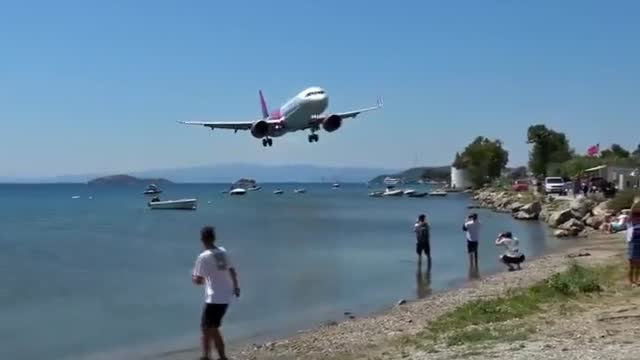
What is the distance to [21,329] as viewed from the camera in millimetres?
22344

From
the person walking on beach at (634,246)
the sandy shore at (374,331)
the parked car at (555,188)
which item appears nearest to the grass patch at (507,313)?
the person walking on beach at (634,246)

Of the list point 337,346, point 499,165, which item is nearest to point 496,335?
point 337,346

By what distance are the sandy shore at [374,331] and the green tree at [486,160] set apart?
130197 mm

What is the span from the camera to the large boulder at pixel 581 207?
49594 mm

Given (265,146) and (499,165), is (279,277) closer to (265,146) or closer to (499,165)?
(265,146)

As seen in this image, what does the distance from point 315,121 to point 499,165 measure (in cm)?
10640

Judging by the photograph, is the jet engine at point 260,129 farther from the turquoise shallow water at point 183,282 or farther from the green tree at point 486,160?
the green tree at point 486,160

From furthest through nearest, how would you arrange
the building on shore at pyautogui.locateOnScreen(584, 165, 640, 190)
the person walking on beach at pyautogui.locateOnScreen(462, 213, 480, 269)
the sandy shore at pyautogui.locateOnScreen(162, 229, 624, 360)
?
the building on shore at pyautogui.locateOnScreen(584, 165, 640, 190) < the person walking on beach at pyautogui.locateOnScreen(462, 213, 480, 269) < the sandy shore at pyautogui.locateOnScreen(162, 229, 624, 360)

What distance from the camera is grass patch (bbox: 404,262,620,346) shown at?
12469 mm

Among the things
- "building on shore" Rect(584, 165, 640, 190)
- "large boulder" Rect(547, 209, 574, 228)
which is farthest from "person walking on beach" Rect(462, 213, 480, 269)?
"building on shore" Rect(584, 165, 640, 190)

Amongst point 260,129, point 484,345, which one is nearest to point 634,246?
point 484,345

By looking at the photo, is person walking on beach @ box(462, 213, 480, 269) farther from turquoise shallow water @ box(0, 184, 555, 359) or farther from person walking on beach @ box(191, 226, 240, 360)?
person walking on beach @ box(191, 226, 240, 360)

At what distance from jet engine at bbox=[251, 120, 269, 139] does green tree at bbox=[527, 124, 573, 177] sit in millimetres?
83062

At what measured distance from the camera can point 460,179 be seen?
175375 mm
